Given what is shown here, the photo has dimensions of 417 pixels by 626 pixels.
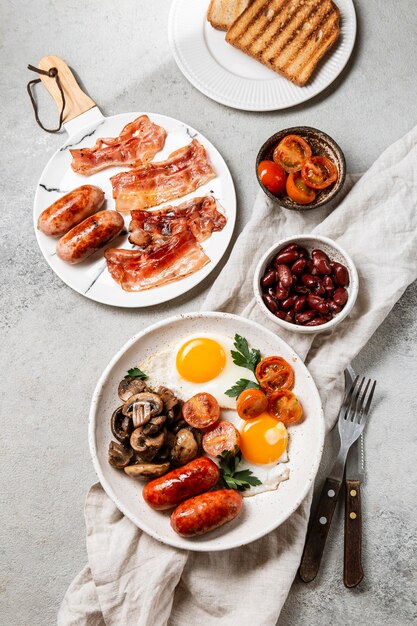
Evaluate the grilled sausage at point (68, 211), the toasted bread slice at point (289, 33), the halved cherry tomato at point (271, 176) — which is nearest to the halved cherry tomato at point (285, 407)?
the halved cherry tomato at point (271, 176)

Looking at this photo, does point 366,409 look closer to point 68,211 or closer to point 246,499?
point 246,499

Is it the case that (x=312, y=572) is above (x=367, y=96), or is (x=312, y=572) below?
below

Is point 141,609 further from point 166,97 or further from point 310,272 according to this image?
point 166,97

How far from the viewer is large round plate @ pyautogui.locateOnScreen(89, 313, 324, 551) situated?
368 cm

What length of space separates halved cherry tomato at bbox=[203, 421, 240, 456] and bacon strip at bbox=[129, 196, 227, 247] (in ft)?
4.04

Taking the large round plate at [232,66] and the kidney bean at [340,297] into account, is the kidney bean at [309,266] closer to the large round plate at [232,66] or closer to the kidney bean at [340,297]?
the kidney bean at [340,297]

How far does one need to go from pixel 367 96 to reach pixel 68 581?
3.84 metres

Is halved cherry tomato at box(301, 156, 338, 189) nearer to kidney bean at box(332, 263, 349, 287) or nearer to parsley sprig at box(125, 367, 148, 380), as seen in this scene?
kidney bean at box(332, 263, 349, 287)

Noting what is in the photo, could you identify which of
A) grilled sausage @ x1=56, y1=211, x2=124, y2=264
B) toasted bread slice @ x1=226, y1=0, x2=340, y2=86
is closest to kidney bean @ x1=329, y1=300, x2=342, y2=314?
grilled sausage @ x1=56, y1=211, x2=124, y2=264

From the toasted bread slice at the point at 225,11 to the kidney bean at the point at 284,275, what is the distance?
1.84 m

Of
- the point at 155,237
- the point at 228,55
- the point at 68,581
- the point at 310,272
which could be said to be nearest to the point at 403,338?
the point at 310,272

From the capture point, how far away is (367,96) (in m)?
4.40

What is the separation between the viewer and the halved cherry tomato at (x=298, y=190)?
3967 millimetres

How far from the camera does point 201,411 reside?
3.75 metres
